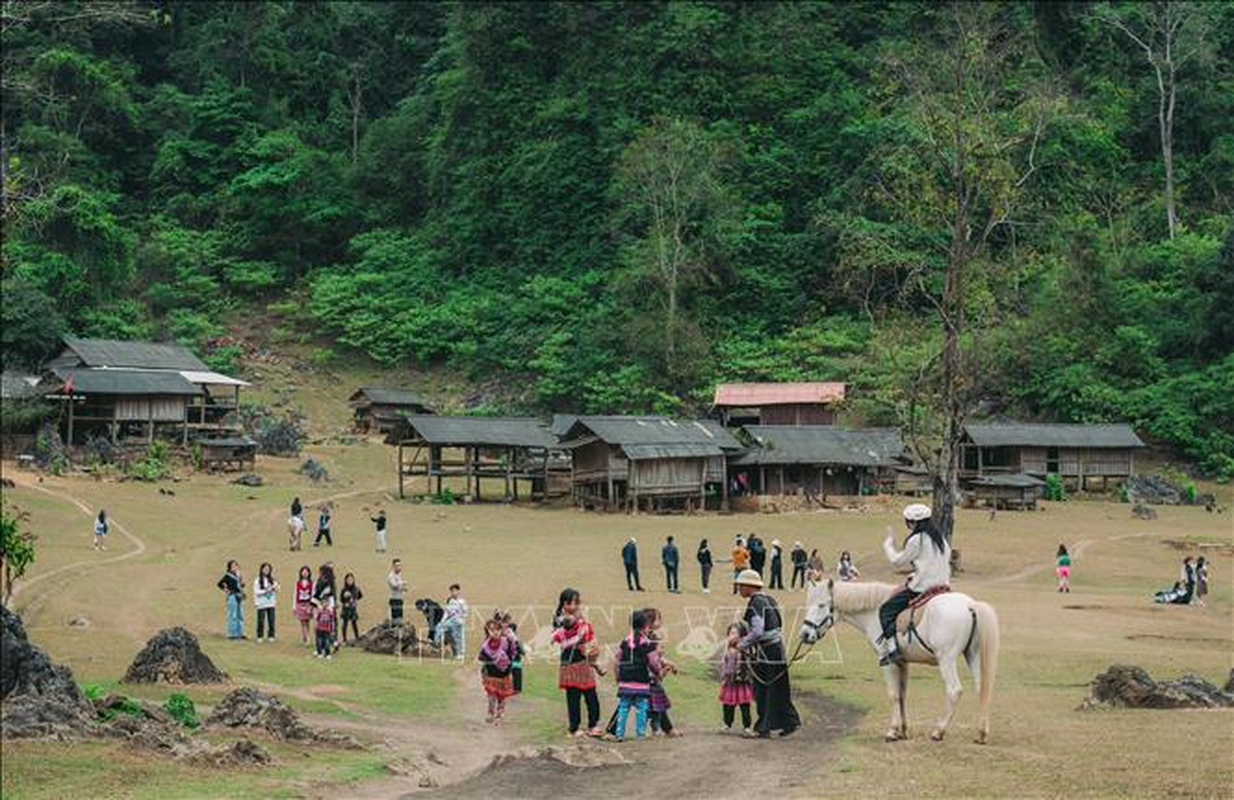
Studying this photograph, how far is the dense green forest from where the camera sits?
243ft

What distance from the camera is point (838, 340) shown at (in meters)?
77.8

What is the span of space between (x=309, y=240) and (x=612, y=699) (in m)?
83.4

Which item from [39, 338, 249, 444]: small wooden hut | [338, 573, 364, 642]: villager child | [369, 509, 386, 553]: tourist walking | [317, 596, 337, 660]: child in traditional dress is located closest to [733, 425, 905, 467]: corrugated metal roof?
[369, 509, 386, 553]: tourist walking

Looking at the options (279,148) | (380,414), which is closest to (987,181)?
(380,414)

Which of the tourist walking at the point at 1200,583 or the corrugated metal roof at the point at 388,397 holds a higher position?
the corrugated metal roof at the point at 388,397

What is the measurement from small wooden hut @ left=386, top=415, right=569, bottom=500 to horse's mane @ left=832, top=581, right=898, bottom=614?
137 ft

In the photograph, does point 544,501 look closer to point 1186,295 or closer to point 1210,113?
point 1186,295

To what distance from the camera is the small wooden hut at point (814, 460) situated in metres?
60.5

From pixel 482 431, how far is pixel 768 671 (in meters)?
43.6

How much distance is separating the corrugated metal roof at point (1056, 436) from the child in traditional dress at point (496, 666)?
46.5 meters

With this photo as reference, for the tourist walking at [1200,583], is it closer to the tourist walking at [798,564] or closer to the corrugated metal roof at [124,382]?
the tourist walking at [798,564]

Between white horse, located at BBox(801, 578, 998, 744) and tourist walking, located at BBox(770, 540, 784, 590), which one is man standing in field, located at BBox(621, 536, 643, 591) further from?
white horse, located at BBox(801, 578, 998, 744)

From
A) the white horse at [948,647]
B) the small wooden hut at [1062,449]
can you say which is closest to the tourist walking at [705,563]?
the white horse at [948,647]

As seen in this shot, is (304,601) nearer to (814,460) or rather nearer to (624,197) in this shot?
(814,460)
